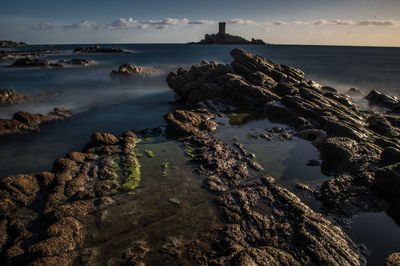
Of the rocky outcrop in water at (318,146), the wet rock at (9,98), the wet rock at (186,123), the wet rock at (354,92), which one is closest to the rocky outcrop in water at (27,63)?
the wet rock at (9,98)

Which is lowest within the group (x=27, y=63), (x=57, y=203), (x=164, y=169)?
(x=57, y=203)

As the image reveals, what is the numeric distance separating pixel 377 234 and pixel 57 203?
498 inches

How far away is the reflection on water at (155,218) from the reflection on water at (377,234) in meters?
5.32

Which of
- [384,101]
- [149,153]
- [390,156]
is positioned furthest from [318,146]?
[384,101]

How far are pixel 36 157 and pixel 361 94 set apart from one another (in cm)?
4399

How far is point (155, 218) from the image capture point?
8281 mm

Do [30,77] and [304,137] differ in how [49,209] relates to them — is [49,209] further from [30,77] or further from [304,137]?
[30,77]

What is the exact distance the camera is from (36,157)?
13.3m

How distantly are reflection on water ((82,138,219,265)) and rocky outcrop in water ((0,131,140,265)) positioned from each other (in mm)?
623

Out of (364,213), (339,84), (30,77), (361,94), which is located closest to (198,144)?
(364,213)

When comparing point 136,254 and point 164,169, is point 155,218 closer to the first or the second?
point 136,254

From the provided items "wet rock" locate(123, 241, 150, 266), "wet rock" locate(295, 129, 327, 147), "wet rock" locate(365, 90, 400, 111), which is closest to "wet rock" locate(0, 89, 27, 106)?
"wet rock" locate(123, 241, 150, 266)

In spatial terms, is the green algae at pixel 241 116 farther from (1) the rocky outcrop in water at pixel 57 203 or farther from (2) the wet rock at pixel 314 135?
(1) the rocky outcrop in water at pixel 57 203

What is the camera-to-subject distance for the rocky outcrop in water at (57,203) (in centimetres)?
663
